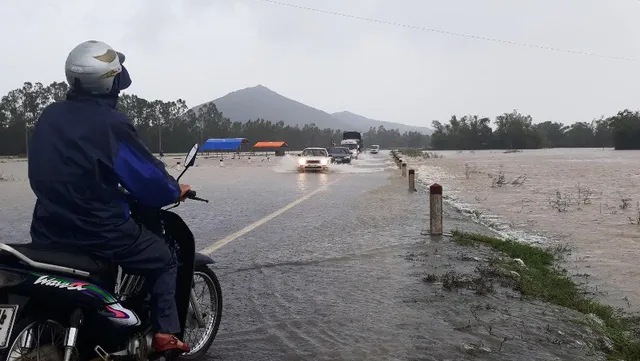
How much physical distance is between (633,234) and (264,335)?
34.1ft

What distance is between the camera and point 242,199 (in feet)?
57.2

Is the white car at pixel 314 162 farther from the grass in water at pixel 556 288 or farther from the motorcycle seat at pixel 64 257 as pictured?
the motorcycle seat at pixel 64 257

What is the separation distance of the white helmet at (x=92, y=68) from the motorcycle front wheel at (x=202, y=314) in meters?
1.49

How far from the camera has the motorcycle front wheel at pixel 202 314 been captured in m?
4.00

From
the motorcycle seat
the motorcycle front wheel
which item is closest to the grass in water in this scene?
the motorcycle front wheel

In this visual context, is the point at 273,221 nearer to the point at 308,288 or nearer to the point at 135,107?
the point at 308,288

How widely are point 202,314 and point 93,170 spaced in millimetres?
1714

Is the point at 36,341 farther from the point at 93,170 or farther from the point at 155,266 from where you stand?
the point at 93,170

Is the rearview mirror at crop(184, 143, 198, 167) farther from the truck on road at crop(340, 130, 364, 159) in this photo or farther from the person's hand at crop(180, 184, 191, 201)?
the truck on road at crop(340, 130, 364, 159)

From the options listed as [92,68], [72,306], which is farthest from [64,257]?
[92,68]

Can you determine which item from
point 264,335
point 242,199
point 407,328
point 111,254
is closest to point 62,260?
point 111,254

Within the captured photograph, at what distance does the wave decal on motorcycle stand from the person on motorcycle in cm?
20

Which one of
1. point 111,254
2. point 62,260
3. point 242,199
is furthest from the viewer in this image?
point 242,199

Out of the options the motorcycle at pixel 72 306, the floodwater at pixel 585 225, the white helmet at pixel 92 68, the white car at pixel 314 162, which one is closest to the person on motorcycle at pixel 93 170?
the white helmet at pixel 92 68
